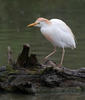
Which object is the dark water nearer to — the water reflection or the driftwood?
the water reflection

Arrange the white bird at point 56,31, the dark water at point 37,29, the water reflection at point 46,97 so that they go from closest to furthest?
the water reflection at point 46,97 → the white bird at point 56,31 → the dark water at point 37,29

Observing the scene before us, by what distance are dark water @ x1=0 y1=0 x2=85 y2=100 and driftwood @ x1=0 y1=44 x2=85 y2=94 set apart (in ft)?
0.85

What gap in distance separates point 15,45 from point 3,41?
0.81 meters

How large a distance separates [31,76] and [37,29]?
1099cm

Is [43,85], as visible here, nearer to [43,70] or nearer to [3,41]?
[43,70]

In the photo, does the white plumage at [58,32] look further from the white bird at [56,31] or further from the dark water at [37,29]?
the dark water at [37,29]

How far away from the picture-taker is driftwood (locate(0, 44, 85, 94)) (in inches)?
521

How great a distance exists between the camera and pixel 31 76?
13391 mm

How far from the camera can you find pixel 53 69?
13.2 m

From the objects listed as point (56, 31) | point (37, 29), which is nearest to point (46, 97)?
point (56, 31)

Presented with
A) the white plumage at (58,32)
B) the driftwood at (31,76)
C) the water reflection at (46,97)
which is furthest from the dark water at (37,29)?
the white plumage at (58,32)

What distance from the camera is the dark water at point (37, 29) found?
16766 mm

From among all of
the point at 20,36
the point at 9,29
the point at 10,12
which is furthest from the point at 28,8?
the point at 20,36

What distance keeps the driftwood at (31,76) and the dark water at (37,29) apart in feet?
0.85
